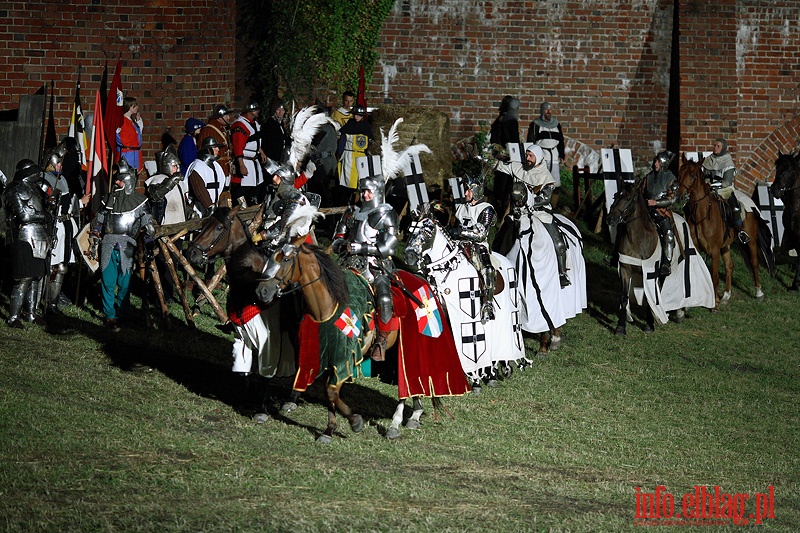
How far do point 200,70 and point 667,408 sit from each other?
32.0 feet

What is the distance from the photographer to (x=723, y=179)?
17.8 meters


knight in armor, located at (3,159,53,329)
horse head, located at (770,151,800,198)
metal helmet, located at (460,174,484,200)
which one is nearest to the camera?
metal helmet, located at (460,174,484,200)

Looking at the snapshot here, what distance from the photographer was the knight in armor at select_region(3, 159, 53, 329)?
12281mm

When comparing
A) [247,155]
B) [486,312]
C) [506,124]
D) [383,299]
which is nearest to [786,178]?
[506,124]

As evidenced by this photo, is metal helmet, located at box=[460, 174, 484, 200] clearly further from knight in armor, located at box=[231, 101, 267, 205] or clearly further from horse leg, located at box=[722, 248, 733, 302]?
horse leg, located at box=[722, 248, 733, 302]

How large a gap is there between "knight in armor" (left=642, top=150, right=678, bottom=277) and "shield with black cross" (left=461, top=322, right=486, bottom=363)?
4334 millimetres

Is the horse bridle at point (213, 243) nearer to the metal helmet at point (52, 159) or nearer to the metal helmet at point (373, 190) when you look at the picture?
the metal helmet at point (373, 190)

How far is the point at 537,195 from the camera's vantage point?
13.6m

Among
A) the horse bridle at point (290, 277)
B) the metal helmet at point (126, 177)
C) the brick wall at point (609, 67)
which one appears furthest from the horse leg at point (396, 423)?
the brick wall at point (609, 67)

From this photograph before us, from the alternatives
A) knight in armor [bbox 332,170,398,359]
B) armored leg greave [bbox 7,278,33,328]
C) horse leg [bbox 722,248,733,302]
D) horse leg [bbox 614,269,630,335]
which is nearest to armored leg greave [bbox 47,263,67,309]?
armored leg greave [bbox 7,278,33,328]

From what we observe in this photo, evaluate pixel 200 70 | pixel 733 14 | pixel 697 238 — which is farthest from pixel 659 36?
pixel 200 70

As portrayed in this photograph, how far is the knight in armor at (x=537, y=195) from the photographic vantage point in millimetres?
13188

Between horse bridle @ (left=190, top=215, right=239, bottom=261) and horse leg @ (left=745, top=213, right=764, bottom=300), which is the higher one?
horse bridle @ (left=190, top=215, right=239, bottom=261)

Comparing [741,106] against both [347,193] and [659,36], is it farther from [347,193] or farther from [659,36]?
[347,193]
